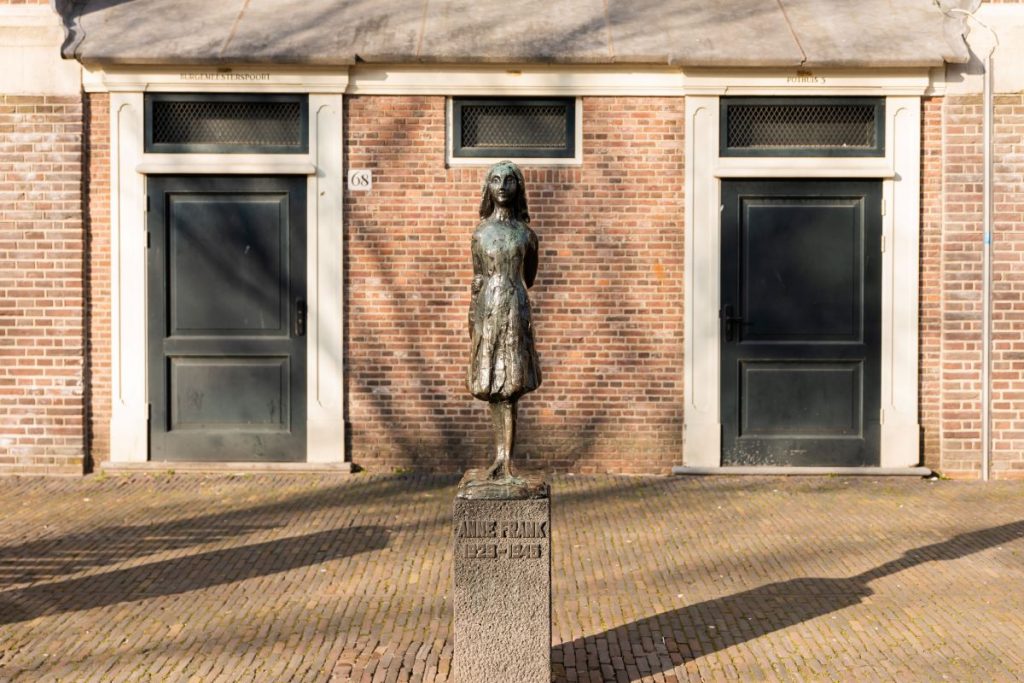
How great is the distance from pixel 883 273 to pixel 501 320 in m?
6.43

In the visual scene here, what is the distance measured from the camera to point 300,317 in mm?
10836

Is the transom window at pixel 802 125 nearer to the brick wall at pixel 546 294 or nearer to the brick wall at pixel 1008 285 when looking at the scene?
the brick wall at pixel 546 294

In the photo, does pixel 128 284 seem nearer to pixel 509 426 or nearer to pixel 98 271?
pixel 98 271

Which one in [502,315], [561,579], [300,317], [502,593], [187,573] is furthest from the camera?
[300,317]

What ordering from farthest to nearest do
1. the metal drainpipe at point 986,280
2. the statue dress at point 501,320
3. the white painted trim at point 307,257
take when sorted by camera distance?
the white painted trim at point 307,257 → the metal drainpipe at point 986,280 → the statue dress at point 501,320

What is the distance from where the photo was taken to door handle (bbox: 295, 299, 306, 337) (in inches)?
427

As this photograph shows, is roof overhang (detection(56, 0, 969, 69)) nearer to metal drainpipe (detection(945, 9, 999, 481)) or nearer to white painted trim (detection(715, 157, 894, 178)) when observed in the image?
metal drainpipe (detection(945, 9, 999, 481))

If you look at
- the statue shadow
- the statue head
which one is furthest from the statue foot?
the statue head

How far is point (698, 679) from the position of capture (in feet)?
18.1

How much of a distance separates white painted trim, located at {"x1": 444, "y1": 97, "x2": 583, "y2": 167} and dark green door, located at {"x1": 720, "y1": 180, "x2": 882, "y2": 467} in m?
1.64

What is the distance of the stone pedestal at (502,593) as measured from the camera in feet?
17.5

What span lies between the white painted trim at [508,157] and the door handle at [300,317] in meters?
1.92

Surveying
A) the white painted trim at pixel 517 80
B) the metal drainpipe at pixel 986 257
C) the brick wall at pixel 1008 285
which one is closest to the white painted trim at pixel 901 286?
the metal drainpipe at pixel 986 257

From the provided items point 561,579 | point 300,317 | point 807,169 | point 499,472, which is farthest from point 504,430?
point 807,169
